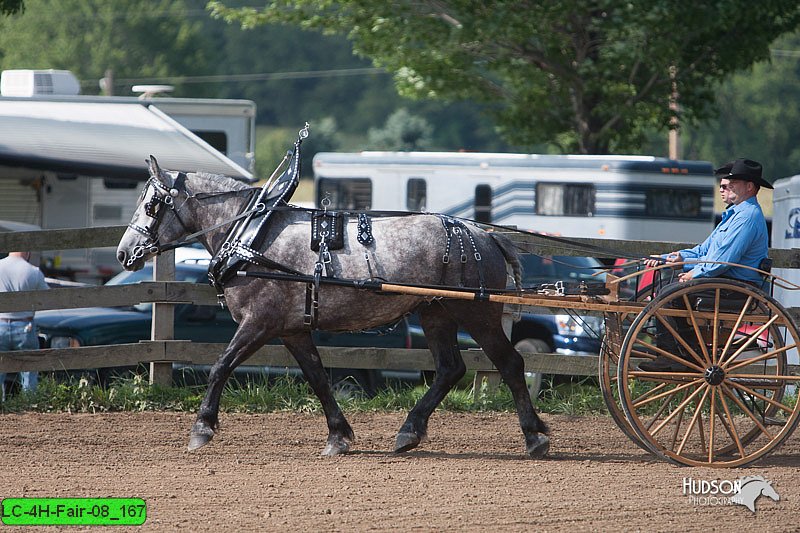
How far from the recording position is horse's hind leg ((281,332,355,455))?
7758 mm

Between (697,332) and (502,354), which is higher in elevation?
(697,332)

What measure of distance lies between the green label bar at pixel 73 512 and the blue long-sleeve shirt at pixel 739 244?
3900 millimetres

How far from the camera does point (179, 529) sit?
558cm

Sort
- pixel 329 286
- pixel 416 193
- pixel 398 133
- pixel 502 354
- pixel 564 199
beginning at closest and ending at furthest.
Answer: pixel 329 286 < pixel 502 354 < pixel 564 199 < pixel 416 193 < pixel 398 133

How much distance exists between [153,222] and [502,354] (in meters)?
2.62

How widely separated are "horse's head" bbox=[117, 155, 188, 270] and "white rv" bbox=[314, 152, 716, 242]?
1209cm

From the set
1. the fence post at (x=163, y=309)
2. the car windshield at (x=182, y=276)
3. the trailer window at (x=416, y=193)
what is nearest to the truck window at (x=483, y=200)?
the trailer window at (x=416, y=193)

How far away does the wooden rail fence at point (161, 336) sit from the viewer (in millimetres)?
8922

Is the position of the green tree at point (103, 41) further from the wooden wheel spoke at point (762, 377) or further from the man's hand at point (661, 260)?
the wooden wheel spoke at point (762, 377)

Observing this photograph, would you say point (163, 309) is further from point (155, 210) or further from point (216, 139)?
point (216, 139)

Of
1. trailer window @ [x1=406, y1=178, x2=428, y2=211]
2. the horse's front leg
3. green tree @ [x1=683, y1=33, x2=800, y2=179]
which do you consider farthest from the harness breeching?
green tree @ [x1=683, y1=33, x2=800, y2=179]
